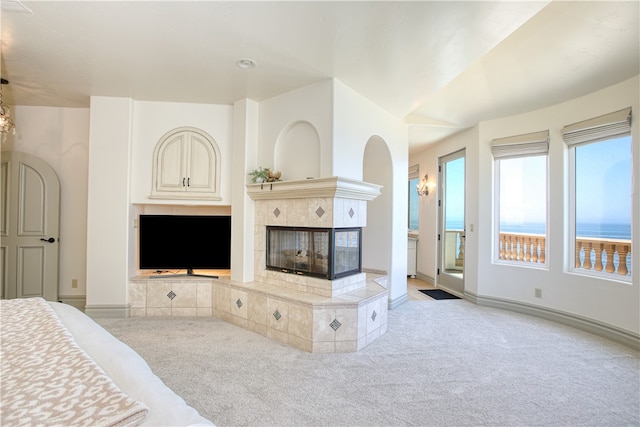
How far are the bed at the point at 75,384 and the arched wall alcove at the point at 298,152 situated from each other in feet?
7.80

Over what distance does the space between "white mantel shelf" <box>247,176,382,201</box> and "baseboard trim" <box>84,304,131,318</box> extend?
6.68 ft

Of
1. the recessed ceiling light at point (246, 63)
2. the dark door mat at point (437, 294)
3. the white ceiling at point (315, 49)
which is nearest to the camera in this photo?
the white ceiling at point (315, 49)

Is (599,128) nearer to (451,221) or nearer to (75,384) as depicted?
(451,221)

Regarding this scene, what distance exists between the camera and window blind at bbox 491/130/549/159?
3.91 meters

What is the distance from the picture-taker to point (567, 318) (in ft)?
11.8

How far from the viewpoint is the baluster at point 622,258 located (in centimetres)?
318

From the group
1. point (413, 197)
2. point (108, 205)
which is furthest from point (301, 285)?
point (413, 197)

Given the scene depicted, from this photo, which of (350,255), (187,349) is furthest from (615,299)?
(187,349)

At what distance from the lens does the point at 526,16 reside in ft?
6.83

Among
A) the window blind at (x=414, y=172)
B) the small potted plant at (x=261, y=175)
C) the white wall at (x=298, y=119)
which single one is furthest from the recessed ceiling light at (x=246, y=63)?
the window blind at (x=414, y=172)

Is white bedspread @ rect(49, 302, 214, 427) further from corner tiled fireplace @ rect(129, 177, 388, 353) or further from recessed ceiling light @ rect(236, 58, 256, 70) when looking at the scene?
recessed ceiling light @ rect(236, 58, 256, 70)

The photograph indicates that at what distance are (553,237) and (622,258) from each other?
665 mm

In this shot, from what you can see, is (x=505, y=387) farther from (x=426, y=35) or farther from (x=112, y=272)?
(x=112, y=272)

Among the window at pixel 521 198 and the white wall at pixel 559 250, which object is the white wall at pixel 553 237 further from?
the window at pixel 521 198
